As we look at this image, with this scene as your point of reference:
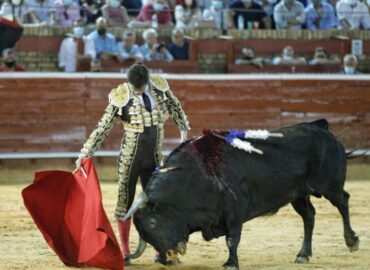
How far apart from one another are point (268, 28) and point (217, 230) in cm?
874

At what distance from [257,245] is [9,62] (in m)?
6.04

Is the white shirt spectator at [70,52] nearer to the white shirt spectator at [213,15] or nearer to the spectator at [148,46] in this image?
the spectator at [148,46]

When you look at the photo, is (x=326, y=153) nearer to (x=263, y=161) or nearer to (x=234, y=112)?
(x=263, y=161)

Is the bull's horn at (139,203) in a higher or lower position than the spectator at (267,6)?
higher

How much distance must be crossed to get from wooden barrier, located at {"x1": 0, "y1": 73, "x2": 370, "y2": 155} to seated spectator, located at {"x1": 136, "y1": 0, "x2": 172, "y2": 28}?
3.78ft

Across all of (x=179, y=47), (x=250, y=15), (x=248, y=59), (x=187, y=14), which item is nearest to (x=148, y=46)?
(x=179, y=47)

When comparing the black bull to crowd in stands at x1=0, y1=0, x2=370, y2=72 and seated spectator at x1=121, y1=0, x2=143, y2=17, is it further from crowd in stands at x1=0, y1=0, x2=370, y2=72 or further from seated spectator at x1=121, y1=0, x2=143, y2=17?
seated spectator at x1=121, y1=0, x2=143, y2=17

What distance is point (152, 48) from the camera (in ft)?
46.8

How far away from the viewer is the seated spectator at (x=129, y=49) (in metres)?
14.0

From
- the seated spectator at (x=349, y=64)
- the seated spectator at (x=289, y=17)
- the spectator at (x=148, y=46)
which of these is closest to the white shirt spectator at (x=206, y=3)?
the seated spectator at (x=289, y=17)

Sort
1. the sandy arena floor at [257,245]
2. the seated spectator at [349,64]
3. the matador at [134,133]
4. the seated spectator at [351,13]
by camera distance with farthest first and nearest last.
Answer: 1. the seated spectator at [351,13]
2. the seated spectator at [349,64]
3. the sandy arena floor at [257,245]
4. the matador at [134,133]

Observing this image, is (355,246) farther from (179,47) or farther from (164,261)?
(179,47)

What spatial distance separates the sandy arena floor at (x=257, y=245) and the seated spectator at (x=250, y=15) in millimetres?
4838

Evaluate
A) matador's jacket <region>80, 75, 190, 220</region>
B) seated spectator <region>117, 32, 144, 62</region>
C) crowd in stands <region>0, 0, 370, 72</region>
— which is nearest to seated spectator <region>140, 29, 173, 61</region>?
crowd in stands <region>0, 0, 370, 72</region>
